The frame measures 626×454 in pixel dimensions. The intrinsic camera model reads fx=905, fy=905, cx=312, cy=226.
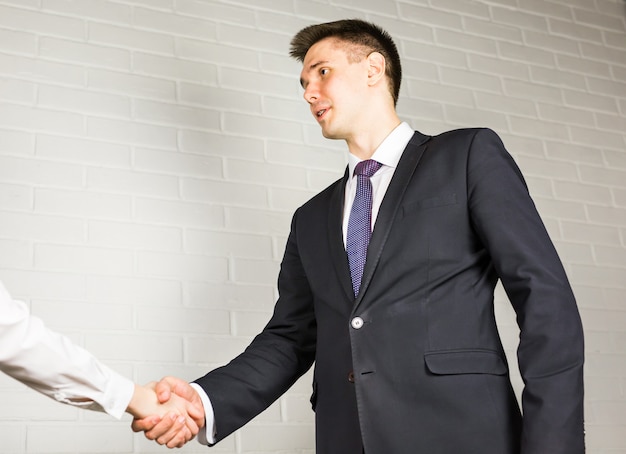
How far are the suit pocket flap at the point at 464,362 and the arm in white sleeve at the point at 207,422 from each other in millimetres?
594

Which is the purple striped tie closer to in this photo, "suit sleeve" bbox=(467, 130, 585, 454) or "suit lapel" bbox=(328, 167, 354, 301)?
"suit lapel" bbox=(328, 167, 354, 301)

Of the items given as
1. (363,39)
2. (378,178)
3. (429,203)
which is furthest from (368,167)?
(363,39)

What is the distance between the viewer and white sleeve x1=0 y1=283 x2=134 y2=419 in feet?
5.57

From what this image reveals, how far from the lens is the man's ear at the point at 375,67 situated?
2463 millimetres

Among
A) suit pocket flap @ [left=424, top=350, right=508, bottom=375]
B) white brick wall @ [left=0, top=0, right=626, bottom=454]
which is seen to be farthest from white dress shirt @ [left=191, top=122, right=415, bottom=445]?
white brick wall @ [left=0, top=0, right=626, bottom=454]

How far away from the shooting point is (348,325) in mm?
1949

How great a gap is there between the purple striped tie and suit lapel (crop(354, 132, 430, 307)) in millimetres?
52

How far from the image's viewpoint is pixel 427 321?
186cm

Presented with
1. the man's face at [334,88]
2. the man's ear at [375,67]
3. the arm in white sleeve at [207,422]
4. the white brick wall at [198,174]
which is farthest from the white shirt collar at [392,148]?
the white brick wall at [198,174]

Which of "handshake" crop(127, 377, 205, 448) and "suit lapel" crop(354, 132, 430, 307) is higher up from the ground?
"suit lapel" crop(354, 132, 430, 307)

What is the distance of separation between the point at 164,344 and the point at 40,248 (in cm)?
46

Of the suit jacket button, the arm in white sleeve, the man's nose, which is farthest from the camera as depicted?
the man's nose

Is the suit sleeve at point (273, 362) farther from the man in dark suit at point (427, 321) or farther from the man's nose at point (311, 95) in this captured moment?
the man's nose at point (311, 95)

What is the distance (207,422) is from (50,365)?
0.49 meters
